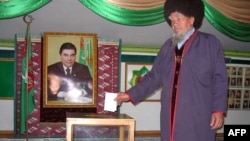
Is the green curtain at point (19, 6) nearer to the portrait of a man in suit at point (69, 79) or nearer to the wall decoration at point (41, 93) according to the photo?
the wall decoration at point (41, 93)

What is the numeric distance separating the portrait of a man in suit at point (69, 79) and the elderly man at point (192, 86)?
1019mm

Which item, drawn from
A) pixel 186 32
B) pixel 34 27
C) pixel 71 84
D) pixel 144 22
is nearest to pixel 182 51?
pixel 186 32

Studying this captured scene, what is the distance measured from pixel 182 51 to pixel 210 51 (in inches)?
6.4

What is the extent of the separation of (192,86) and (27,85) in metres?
1.42

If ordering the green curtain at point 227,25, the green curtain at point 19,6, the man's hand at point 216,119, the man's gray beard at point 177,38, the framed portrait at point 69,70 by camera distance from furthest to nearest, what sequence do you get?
the green curtain at point 227,25 → the framed portrait at point 69,70 → the green curtain at point 19,6 → the man's gray beard at point 177,38 → the man's hand at point 216,119

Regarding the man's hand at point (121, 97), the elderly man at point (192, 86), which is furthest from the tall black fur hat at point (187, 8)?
the man's hand at point (121, 97)

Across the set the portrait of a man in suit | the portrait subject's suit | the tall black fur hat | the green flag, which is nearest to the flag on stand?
the portrait of a man in suit

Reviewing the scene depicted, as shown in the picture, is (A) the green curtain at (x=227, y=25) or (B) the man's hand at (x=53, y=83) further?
(A) the green curtain at (x=227, y=25)

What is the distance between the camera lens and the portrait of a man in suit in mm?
2711

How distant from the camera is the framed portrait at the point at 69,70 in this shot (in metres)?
2.70

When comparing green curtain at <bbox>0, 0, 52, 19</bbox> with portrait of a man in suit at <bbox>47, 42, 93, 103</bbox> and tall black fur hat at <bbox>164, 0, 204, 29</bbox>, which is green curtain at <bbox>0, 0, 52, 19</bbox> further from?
tall black fur hat at <bbox>164, 0, 204, 29</bbox>

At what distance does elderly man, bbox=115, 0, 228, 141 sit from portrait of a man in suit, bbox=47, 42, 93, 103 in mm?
1019

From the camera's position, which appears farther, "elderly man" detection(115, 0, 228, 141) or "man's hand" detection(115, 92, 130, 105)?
"man's hand" detection(115, 92, 130, 105)

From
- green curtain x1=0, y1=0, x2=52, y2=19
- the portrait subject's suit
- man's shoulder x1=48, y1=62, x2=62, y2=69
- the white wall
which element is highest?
green curtain x1=0, y1=0, x2=52, y2=19
